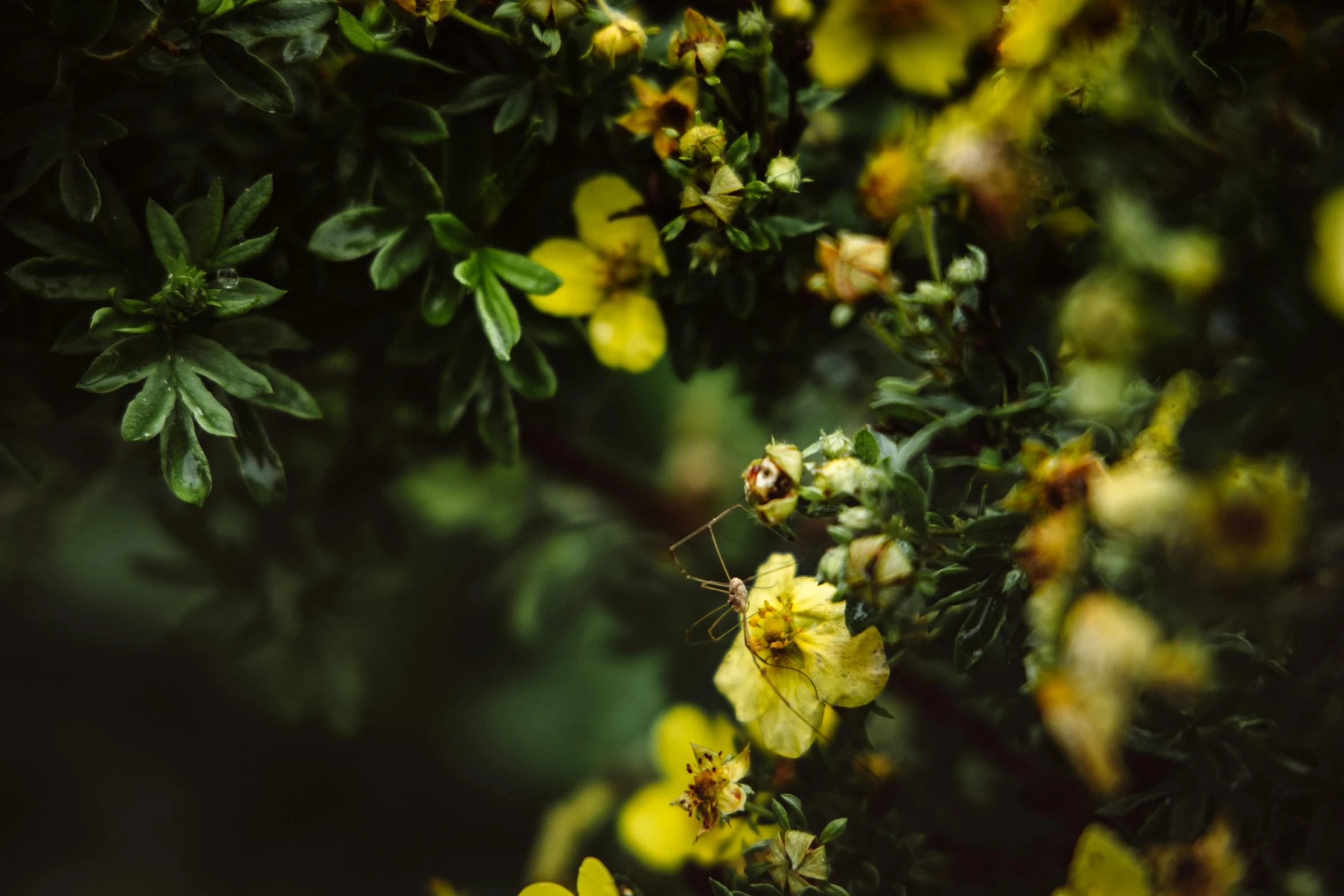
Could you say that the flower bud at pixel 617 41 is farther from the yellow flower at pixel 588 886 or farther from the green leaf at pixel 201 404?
the yellow flower at pixel 588 886

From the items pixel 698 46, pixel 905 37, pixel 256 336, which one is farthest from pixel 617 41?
pixel 256 336

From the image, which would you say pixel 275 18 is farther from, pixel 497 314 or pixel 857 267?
pixel 857 267

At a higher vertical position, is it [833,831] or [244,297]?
[244,297]

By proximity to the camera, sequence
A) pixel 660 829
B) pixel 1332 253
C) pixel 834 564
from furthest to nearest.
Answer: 1. pixel 660 829
2. pixel 834 564
3. pixel 1332 253

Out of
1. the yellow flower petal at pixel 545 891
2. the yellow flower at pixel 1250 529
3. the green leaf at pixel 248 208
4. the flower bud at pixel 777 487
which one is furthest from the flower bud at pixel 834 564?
the green leaf at pixel 248 208

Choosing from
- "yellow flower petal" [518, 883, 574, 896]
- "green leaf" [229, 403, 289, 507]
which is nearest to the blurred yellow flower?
"yellow flower petal" [518, 883, 574, 896]

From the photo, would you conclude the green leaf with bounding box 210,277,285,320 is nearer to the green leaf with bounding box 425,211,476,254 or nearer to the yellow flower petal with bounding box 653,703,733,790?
the green leaf with bounding box 425,211,476,254

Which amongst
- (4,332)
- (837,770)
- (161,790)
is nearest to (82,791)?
(161,790)
